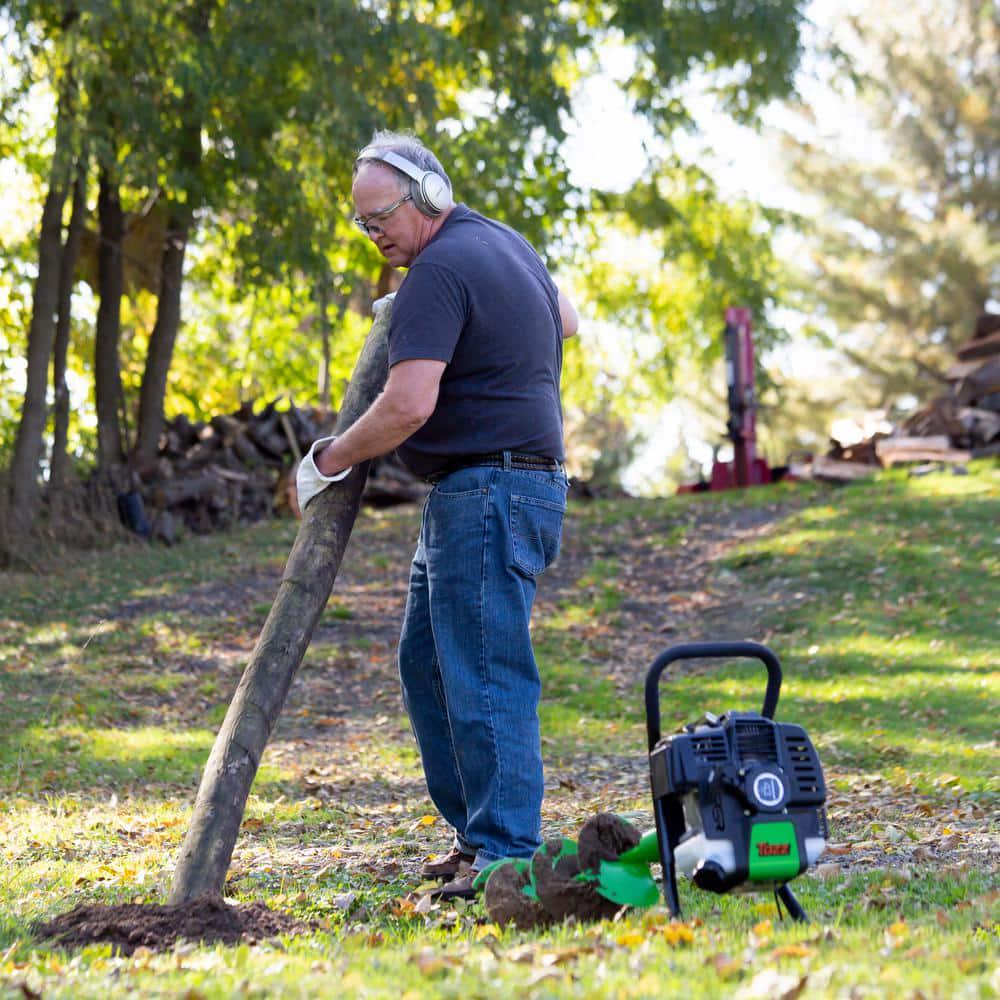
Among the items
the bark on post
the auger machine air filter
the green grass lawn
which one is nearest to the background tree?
the green grass lawn

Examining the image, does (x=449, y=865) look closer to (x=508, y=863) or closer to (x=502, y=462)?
(x=508, y=863)

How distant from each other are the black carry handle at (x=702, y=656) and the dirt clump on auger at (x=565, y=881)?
42cm

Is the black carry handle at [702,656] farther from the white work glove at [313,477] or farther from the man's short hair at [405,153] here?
the man's short hair at [405,153]

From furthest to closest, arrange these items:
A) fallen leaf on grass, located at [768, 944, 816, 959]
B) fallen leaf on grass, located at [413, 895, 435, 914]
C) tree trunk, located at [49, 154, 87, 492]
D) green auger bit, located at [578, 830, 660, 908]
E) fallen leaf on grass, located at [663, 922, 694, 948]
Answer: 1. tree trunk, located at [49, 154, 87, 492]
2. fallen leaf on grass, located at [413, 895, 435, 914]
3. green auger bit, located at [578, 830, 660, 908]
4. fallen leaf on grass, located at [663, 922, 694, 948]
5. fallen leaf on grass, located at [768, 944, 816, 959]

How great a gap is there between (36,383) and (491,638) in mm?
11912

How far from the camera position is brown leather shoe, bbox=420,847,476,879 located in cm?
484

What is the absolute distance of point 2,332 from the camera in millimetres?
19750

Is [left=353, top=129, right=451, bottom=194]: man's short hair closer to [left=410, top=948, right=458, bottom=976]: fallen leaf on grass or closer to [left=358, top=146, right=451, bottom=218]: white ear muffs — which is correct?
[left=358, top=146, right=451, bottom=218]: white ear muffs

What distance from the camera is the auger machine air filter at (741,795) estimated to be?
3.46m

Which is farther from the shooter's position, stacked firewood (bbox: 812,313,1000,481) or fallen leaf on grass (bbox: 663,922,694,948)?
stacked firewood (bbox: 812,313,1000,481)

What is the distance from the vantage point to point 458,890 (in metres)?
4.53

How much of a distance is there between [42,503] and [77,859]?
10.1 meters

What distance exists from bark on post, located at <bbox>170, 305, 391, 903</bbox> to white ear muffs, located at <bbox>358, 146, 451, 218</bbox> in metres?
0.58

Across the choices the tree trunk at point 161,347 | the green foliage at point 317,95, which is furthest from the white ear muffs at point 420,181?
the tree trunk at point 161,347
